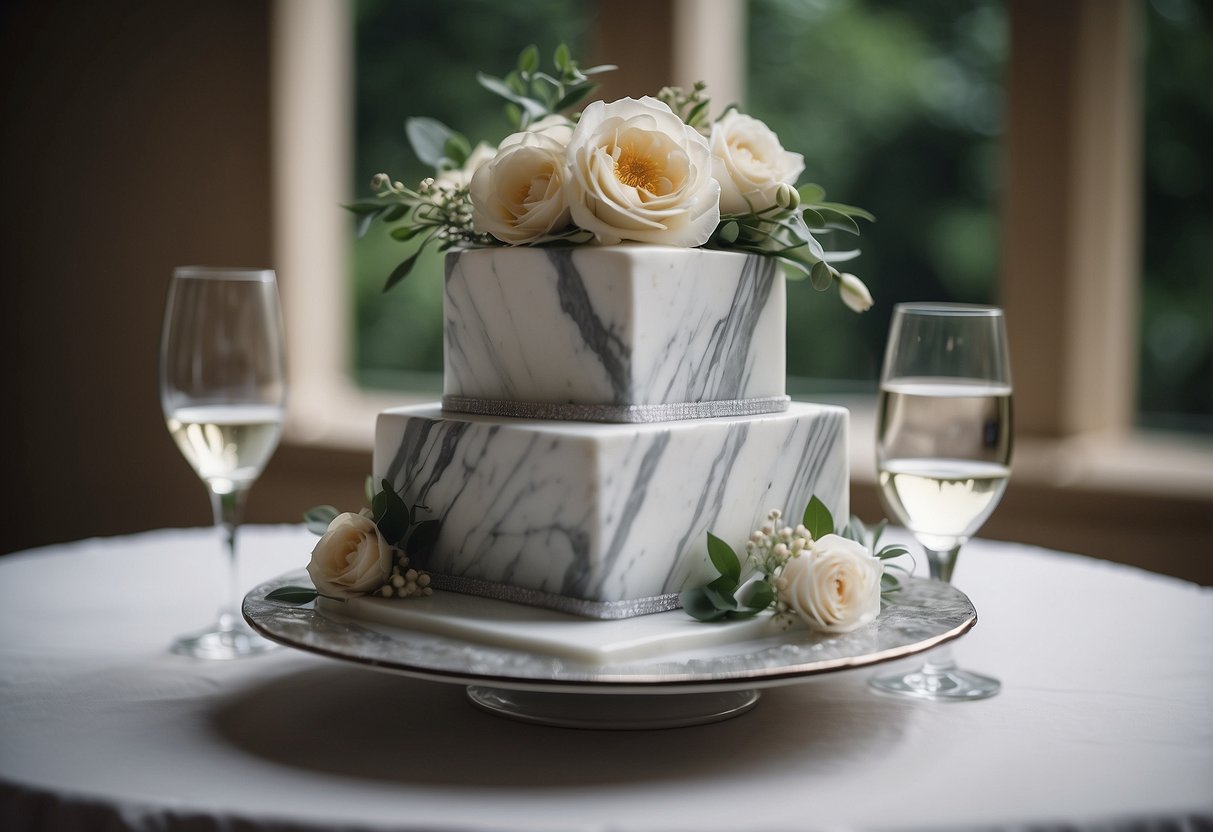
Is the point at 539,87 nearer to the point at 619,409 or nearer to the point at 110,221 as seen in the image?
the point at 619,409

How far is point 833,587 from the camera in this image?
0.93m

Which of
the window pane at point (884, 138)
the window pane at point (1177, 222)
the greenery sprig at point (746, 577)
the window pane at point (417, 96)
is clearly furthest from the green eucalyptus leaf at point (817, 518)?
the window pane at point (417, 96)

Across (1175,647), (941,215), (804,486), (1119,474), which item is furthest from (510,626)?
(941,215)

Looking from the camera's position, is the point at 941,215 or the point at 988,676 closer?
the point at 988,676

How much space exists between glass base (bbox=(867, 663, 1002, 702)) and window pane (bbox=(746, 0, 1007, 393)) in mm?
2500

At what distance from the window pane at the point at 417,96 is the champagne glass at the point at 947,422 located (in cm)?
324

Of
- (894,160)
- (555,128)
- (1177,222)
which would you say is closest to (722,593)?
(555,128)

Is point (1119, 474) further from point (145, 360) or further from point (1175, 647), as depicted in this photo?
point (145, 360)

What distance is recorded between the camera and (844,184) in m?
4.00

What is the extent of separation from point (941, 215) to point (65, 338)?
10.3 ft

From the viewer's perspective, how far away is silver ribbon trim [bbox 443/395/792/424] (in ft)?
3.41

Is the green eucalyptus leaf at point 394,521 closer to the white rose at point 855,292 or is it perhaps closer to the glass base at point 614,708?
the glass base at point 614,708

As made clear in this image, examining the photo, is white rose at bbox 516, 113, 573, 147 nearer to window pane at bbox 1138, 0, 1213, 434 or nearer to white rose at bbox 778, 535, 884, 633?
white rose at bbox 778, 535, 884, 633

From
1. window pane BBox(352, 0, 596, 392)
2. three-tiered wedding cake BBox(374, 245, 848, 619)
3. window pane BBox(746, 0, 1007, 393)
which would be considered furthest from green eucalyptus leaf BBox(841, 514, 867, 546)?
window pane BBox(352, 0, 596, 392)
